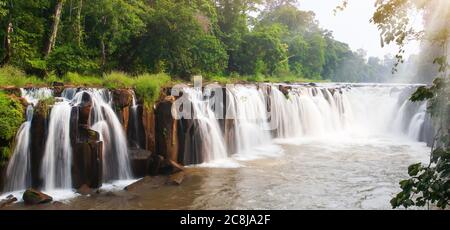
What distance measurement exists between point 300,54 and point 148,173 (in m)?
40.4

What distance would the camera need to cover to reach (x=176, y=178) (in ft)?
35.5

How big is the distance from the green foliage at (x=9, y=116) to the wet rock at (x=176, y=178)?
3998 mm

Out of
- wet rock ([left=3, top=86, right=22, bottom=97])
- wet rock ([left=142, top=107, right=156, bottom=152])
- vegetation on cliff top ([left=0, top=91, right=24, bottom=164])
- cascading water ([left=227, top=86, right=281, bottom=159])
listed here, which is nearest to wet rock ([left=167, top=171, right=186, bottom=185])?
wet rock ([left=142, top=107, right=156, bottom=152])

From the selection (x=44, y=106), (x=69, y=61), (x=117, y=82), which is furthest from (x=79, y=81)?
(x=44, y=106)

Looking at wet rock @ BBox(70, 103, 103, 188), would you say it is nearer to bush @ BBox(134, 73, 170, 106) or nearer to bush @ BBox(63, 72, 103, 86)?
bush @ BBox(134, 73, 170, 106)

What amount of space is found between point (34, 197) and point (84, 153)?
1777 mm

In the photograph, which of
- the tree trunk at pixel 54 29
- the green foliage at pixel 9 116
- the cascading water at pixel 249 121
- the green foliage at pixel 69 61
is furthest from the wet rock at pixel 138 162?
the tree trunk at pixel 54 29

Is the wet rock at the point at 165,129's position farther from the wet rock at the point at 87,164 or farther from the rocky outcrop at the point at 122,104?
the wet rock at the point at 87,164

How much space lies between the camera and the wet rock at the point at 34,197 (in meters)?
8.57

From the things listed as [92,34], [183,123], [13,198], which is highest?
[92,34]

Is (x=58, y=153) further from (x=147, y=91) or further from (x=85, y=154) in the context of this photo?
(x=147, y=91)
